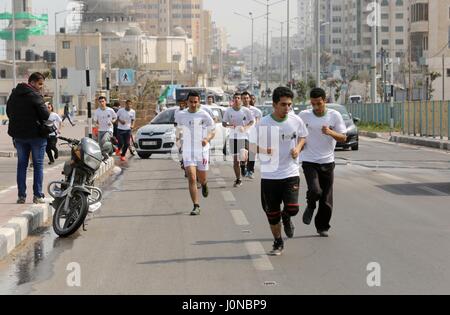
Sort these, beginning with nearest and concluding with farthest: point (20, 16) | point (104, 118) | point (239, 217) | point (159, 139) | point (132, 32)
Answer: point (239, 217), point (104, 118), point (159, 139), point (20, 16), point (132, 32)

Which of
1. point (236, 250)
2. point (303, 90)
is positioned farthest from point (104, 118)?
point (303, 90)

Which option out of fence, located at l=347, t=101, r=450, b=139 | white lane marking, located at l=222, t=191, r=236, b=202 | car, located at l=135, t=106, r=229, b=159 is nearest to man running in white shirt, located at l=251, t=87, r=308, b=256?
white lane marking, located at l=222, t=191, r=236, b=202

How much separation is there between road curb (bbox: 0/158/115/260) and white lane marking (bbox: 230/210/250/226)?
269 cm

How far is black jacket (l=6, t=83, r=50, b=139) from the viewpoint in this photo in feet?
46.9

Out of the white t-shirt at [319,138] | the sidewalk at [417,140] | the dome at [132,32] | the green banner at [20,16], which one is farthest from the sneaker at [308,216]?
the dome at [132,32]

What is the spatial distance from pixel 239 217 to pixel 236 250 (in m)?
3.00

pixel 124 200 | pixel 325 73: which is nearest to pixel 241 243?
pixel 124 200

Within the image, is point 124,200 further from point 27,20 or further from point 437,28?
point 27,20

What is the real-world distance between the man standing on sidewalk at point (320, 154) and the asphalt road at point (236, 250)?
0.33 metres

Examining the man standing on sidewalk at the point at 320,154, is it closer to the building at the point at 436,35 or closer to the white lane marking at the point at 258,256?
the white lane marking at the point at 258,256

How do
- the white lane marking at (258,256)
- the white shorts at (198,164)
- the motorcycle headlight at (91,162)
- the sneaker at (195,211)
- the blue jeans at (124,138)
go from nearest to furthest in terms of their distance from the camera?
the white lane marking at (258,256) < the motorcycle headlight at (91,162) < the sneaker at (195,211) < the white shorts at (198,164) < the blue jeans at (124,138)

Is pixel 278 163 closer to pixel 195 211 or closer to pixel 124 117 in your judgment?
pixel 195 211

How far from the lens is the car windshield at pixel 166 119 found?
30.3 m

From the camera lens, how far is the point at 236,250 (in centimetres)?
1045
